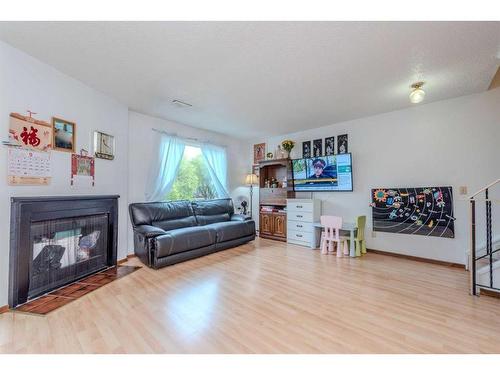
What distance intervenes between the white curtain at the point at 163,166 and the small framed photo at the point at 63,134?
148 centimetres

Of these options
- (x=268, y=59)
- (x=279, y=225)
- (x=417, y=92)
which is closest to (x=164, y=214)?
(x=279, y=225)

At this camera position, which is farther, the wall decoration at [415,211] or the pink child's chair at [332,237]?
the pink child's chair at [332,237]

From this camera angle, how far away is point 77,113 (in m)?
2.93

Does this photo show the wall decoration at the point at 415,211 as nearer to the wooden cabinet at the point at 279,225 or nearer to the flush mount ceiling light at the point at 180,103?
the wooden cabinet at the point at 279,225

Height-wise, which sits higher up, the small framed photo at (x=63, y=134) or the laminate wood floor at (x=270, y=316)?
the small framed photo at (x=63, y=134)

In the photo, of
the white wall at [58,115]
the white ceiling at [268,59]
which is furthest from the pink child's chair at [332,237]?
the white wall at [58,115]

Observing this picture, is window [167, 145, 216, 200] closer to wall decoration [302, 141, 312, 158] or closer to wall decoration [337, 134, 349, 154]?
wall decoration [302, 141, 312, 158]

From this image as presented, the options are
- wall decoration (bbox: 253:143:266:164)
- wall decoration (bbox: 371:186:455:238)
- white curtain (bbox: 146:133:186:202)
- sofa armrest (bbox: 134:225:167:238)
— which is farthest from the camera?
wall decoration (bbox: 253:143:266:164)

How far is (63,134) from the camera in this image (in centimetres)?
275

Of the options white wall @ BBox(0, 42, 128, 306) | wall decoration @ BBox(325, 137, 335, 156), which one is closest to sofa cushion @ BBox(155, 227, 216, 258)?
white wall @ BBox(0, 42, 128, 306)

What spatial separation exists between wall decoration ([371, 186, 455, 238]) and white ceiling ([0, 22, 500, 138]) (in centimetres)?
146

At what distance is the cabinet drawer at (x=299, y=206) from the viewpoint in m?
4.67

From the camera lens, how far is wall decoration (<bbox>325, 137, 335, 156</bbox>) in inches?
187

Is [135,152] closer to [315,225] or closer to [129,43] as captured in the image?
[129,43]
